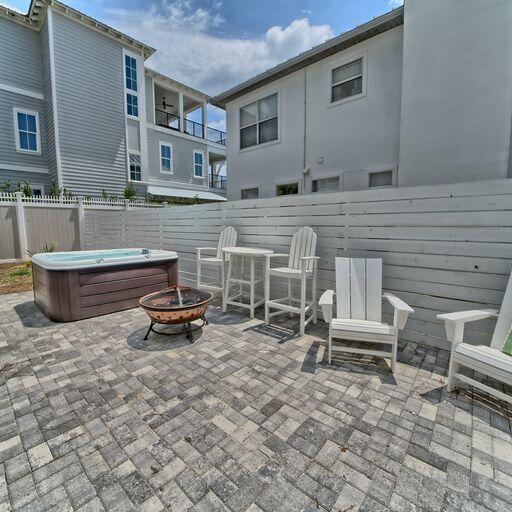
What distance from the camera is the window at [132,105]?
11.9 m

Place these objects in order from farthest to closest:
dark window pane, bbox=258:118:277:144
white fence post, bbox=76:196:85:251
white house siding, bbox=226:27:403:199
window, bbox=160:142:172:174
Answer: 1. window, bbox=160:142:172:174
2. white fence post, bbox=76:196:85:251
3. dark window pane, bbox=258:118:277:144
4. white house siding, bbox=226:27:403:199

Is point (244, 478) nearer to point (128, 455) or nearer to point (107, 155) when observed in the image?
point (128, 455)

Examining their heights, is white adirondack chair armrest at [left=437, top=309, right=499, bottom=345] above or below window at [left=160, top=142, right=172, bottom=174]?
below

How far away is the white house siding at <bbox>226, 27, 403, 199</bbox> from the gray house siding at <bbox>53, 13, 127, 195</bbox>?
244 inches

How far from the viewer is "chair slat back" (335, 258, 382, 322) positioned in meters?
3.00

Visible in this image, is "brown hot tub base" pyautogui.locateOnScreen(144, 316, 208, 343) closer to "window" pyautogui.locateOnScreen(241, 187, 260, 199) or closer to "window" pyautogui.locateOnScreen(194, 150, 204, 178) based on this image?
"window" pyautogui.locateOnScreen(241, 187, 260, 199)

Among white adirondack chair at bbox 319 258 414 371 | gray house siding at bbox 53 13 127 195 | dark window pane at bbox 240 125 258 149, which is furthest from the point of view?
gray house siding at bbox 53 13 127 195

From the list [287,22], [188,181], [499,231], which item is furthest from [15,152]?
[499,231]

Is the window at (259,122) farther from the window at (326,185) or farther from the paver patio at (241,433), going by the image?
the paver patio at (241,433)

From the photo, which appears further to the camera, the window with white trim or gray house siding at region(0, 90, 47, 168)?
the window with white trim

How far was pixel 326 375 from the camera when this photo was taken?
2.54 m

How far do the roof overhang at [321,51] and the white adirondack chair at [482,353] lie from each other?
5.42 meters

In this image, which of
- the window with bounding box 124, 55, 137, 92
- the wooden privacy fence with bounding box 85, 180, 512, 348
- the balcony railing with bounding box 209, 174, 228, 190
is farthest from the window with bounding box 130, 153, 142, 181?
the wooden privacy fence with bounding box 85, 180, 512, 348

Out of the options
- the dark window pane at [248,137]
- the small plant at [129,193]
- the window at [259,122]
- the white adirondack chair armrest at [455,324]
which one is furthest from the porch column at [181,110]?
the white adirondack chair armrest at [455,324]
